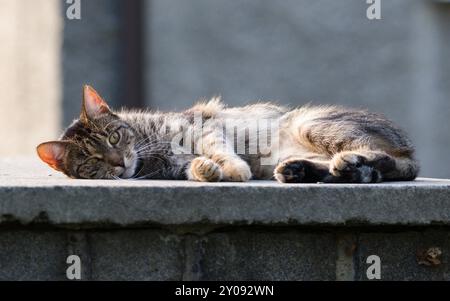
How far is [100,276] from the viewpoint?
9.70 ft

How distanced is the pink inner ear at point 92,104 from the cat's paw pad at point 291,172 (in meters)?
1.10

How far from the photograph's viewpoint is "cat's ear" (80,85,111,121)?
14.0ft

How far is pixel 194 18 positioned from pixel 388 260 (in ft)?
16.3

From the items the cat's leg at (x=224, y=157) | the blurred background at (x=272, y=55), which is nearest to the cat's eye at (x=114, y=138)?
the cat's leg at (x=224, y=157)

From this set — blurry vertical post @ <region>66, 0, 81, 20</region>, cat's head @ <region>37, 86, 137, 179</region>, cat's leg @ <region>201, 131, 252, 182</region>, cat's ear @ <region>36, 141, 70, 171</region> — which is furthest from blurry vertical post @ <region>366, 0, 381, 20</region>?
cat's ear @ <region>36, 141, 70, 171</region>

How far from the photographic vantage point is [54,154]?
13.6 feet

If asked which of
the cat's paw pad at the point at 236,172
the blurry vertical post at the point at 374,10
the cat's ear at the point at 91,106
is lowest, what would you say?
the cat's paw pad at the point at 236,172

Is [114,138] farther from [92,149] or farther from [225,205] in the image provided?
[225,205]

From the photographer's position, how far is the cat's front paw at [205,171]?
Result: 143 inches

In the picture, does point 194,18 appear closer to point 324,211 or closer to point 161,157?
point 161,157

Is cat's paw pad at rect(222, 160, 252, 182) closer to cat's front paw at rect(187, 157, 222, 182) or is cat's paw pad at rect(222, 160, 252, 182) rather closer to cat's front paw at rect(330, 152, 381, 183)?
cat's front paw at rect(187, 157, 222, 182)

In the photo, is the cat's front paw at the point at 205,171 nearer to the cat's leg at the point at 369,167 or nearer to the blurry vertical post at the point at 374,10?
the cat's leg at the point at 369,167

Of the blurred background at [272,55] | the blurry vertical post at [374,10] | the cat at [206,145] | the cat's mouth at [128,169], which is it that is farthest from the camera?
the blurred background at [272,55]

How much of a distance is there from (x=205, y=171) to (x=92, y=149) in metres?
0.70
